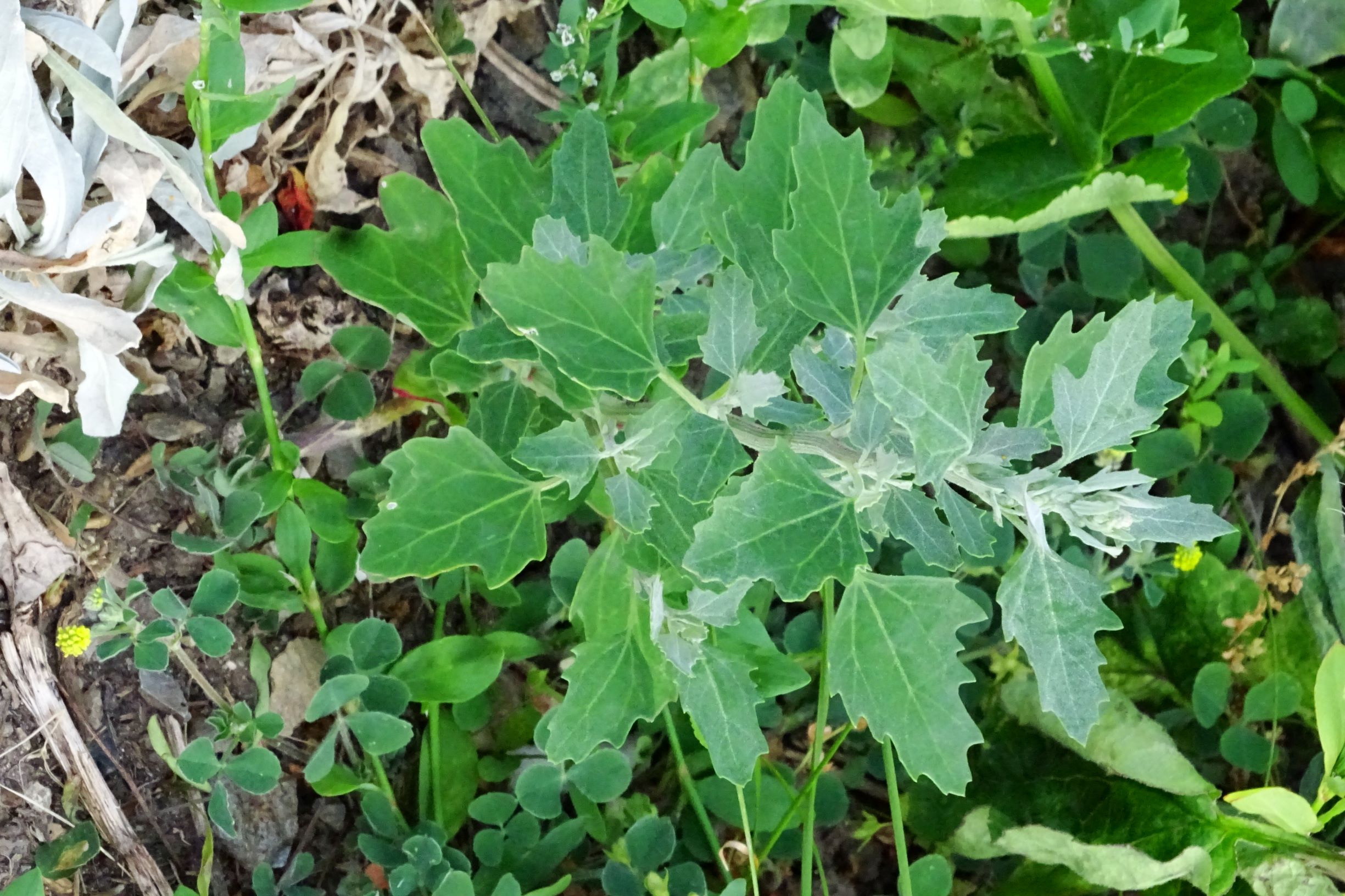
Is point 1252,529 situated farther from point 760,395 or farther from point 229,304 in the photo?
point 229,304

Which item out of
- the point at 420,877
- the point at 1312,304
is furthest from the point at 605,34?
the point at 1312,304

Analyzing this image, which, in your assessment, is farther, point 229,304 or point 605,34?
point 605,34

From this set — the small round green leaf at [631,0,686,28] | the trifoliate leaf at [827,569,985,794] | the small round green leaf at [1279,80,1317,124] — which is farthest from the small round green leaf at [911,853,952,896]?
the small round green leaf at [1279,80,1317,124]

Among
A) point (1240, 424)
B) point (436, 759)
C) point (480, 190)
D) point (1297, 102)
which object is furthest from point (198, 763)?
point (1297, 102)

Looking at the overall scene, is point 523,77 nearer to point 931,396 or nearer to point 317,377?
point 317,377

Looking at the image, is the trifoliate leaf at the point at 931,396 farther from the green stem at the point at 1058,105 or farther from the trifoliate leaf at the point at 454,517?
the green stem at the point at 1058,105

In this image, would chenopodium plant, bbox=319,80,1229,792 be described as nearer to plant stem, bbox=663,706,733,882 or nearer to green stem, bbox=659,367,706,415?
green stem, bbox=659,367,706,415
